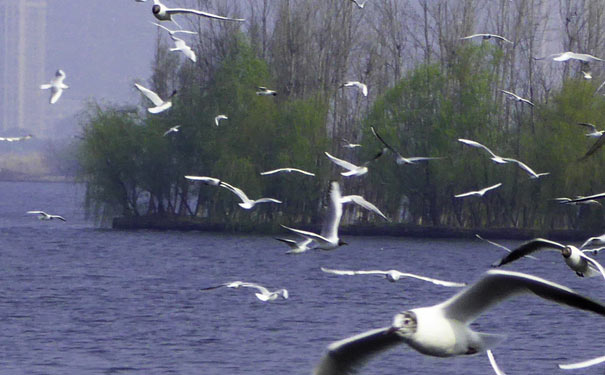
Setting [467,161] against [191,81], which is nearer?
[467,161]

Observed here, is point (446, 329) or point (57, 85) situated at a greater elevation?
point (57, 85)

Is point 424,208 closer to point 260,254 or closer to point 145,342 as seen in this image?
point 260,254

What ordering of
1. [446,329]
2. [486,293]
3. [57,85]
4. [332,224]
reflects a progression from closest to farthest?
[446,329] < [486,293] < [332,224] < [57,85]

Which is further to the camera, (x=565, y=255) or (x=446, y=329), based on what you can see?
(x=565, y=255)

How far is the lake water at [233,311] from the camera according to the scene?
19734mm

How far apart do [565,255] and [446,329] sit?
364 cm

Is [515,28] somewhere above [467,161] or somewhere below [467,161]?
above

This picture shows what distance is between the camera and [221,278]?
35.0 meters

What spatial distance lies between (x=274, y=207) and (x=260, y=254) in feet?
26.8

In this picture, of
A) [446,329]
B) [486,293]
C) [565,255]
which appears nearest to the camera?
[446,329]

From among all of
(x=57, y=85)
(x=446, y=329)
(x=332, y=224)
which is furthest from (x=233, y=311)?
(x=446, y=329)

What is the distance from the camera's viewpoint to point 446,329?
6.92 meters

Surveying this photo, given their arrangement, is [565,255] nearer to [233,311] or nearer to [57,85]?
[57,85]

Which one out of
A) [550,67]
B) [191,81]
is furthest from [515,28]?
[191,81]
